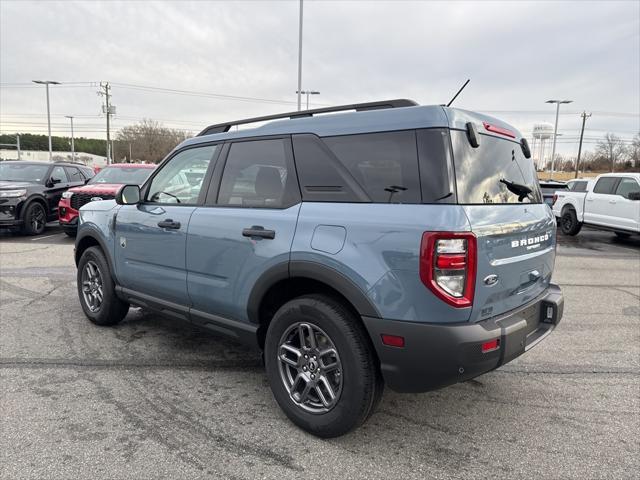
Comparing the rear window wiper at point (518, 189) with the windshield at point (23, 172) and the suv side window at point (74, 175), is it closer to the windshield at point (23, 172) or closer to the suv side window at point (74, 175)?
the windshield at point (23, 172)

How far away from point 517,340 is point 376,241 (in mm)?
1011

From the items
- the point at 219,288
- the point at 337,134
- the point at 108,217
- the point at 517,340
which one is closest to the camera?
the point at 517,340

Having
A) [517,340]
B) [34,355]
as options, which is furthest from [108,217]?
[517,340]

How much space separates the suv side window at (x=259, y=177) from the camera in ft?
10.1

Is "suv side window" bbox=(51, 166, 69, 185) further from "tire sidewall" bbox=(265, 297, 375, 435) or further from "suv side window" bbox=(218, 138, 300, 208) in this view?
"tire sidewall" bbox=(265, 297, 375, 435)

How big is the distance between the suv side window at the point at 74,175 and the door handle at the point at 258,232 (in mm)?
11386

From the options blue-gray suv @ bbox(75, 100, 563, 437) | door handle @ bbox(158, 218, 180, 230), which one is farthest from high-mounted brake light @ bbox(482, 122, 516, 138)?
door handle @ bbox(158, 218, 180, 230)

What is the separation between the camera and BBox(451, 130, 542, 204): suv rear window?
2521mm

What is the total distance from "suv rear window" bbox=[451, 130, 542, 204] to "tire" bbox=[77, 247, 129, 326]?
3544 millimetres

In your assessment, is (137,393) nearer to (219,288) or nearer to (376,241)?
(219,288)

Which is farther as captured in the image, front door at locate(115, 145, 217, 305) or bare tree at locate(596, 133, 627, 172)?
bare tree at locate(596, 133, 627, 172)

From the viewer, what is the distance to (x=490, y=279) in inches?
98.0

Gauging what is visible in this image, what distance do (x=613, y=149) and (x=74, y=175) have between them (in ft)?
247

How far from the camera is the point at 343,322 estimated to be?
265 cm
